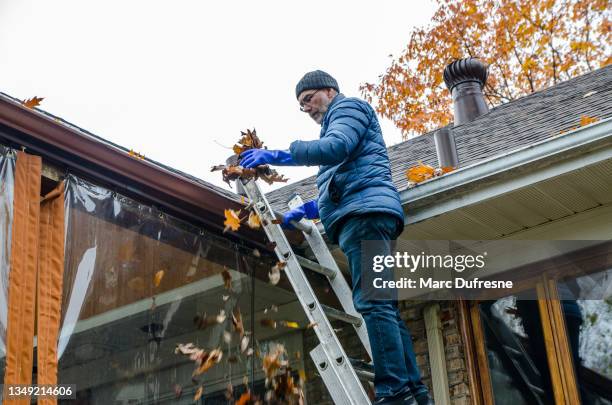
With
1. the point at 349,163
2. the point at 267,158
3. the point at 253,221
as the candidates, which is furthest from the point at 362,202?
the point at 253,221

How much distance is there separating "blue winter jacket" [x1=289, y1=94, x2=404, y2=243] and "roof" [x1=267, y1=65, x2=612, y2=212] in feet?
2.09

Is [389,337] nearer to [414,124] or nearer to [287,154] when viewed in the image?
[287,154]

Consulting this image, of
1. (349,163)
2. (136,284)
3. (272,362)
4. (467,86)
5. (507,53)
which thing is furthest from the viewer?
(507,53)

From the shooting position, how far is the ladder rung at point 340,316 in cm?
444

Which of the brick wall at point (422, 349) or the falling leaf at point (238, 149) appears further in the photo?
the brick wall at point (422, 349)

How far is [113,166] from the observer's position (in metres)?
4.18

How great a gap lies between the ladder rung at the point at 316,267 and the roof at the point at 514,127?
734mm

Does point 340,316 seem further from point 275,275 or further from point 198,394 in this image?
point 198,394

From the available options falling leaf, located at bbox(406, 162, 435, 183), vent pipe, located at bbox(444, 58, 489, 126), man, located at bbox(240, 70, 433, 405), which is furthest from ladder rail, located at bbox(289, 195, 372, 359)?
vent pipe, located at bbox(444, 58, 489, 126)

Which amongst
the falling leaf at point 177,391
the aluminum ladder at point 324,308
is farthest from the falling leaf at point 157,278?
the aluminum ladder at point 324,308

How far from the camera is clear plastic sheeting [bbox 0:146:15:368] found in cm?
348

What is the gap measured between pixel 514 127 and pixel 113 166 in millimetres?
3676

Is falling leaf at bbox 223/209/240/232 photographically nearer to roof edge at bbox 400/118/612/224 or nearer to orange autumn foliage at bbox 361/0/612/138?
roof edge at bbox 400/118/612/224

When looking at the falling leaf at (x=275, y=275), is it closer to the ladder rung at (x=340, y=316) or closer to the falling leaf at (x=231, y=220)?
the falling leaf at (x=231, y=220)
